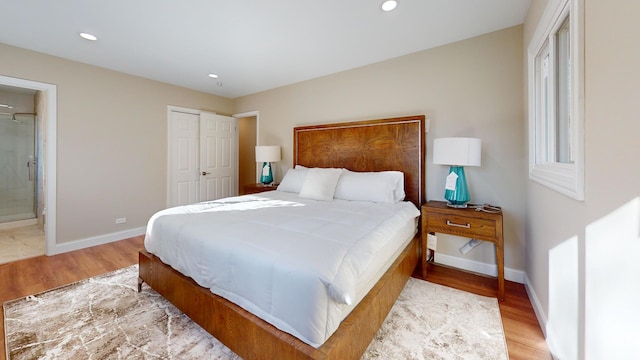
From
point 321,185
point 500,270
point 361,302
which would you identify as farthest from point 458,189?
point 361,302

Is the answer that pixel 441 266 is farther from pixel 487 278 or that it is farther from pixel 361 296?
pixel 361 296

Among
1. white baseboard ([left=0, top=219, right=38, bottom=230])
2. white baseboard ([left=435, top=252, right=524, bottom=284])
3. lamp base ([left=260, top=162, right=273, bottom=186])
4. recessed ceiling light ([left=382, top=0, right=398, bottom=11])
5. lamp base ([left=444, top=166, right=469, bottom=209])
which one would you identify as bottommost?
white baseboard ([left=435, top=252, right=524, bottom=284])

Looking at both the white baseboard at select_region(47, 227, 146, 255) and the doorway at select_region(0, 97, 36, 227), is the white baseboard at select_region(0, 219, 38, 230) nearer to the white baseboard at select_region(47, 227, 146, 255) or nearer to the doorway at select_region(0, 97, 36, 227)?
the doorway at select_region(0, 97, 36, 227)

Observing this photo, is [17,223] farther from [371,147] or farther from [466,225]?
[466,225]

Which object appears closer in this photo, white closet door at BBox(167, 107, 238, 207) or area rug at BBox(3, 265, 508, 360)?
area rug at BBox(3, 265, 508, 360)

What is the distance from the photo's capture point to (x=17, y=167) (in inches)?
166

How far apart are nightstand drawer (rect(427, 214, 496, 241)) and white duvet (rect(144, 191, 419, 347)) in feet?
1.27

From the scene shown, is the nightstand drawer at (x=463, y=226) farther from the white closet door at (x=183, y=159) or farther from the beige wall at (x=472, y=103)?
the white closet door at (x=183, y=159)

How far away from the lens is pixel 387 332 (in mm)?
1624

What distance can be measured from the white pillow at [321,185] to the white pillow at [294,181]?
0.28 m

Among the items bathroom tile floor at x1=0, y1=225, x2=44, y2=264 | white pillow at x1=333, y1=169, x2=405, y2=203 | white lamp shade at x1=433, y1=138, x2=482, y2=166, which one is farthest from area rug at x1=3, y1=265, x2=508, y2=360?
bathroom tile floor at x1=0, y1=225, x2=44, y2=264

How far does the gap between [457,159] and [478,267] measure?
3.94ft

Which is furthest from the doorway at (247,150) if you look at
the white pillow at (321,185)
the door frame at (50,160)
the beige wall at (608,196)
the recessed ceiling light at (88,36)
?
the beige wall at (608,196)

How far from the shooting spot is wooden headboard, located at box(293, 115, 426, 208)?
9.17 feet
